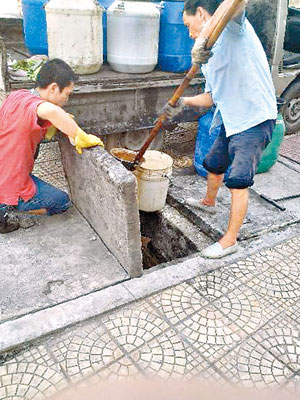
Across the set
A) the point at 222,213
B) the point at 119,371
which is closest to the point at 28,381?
the point at 119,371

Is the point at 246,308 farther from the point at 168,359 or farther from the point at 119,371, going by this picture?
the point at 119,371

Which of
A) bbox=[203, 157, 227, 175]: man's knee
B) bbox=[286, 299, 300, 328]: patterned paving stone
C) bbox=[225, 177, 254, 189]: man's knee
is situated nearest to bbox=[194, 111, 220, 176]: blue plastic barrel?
bbox=[203, 157, 227, 175]: man's knee

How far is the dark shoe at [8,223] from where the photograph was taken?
10.6 ft

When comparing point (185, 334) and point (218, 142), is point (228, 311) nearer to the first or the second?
point (185, 334)

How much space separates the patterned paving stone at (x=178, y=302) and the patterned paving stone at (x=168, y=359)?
0.63 feet

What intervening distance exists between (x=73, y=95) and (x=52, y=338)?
254cm

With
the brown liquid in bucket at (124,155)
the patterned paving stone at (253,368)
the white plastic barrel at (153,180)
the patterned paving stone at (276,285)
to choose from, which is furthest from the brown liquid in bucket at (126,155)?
the patterned paving stone at (253,368)

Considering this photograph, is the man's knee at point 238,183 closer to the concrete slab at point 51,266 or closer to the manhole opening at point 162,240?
the manhole opening at point 162,240

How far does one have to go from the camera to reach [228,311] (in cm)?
268

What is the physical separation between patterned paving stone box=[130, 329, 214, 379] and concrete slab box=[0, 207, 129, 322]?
62cm

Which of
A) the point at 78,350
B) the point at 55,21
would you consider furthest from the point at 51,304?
the point at 55,21

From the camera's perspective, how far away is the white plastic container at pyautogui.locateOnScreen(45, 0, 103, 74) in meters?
3.79

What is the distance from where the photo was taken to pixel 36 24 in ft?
13.9

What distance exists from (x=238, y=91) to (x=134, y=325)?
6.52 feet
